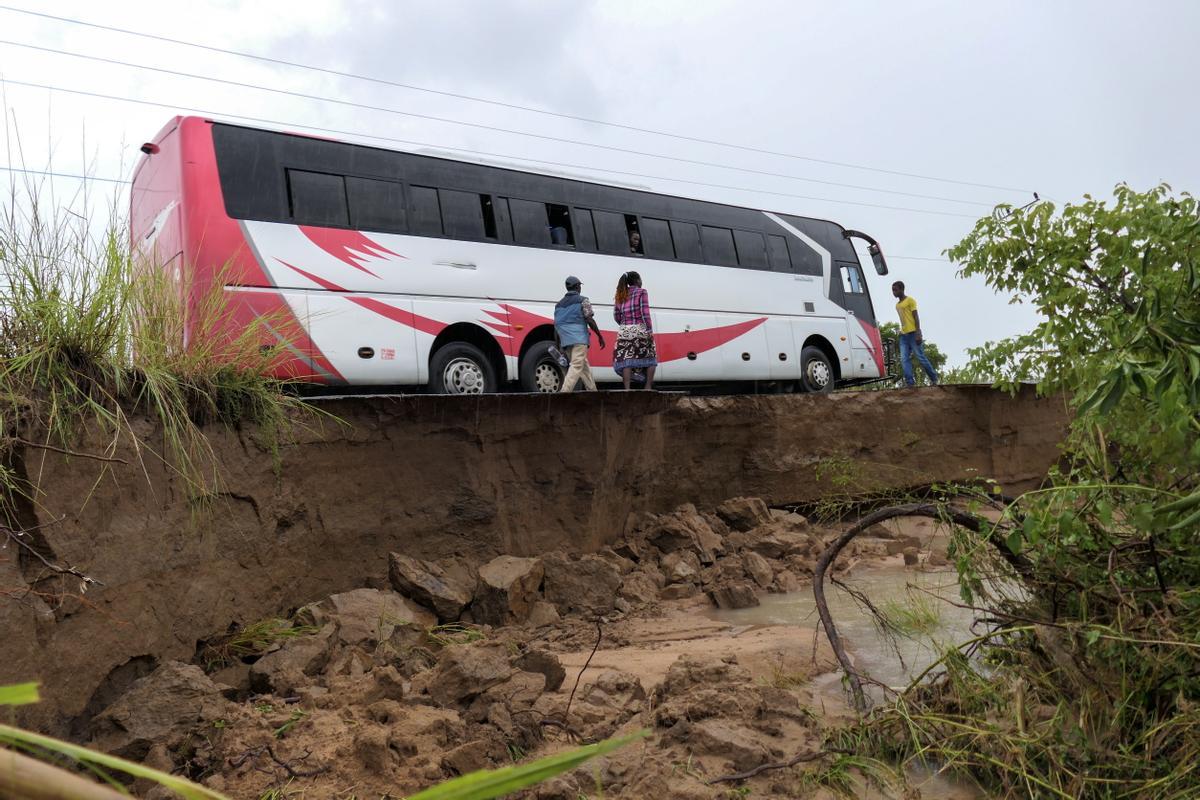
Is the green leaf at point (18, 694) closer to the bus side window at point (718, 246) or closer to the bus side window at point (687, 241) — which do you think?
the bus side window at point (687, 241)

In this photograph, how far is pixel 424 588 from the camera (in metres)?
6.09

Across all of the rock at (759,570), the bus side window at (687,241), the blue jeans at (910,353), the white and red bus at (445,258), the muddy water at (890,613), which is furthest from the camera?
the blue jeans at (910,353)

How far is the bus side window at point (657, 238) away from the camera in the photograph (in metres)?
12.7

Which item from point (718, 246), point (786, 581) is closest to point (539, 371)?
point (718, 246)

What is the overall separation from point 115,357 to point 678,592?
15.8ft

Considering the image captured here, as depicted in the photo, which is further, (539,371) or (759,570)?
(539,371)

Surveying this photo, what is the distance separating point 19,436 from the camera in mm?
4125

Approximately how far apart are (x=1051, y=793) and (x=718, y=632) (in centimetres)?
329

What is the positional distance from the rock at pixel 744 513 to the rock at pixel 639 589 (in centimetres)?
196

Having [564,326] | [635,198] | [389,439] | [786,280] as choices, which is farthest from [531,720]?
[786,280]

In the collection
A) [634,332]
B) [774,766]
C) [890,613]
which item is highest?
[634,332]

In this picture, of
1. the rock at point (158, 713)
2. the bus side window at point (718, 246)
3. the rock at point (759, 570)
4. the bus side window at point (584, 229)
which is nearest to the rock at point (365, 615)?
the rock at point (158, 713)

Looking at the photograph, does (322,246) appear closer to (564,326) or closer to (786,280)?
(564,326)

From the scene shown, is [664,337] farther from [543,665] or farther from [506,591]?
[543,665]
